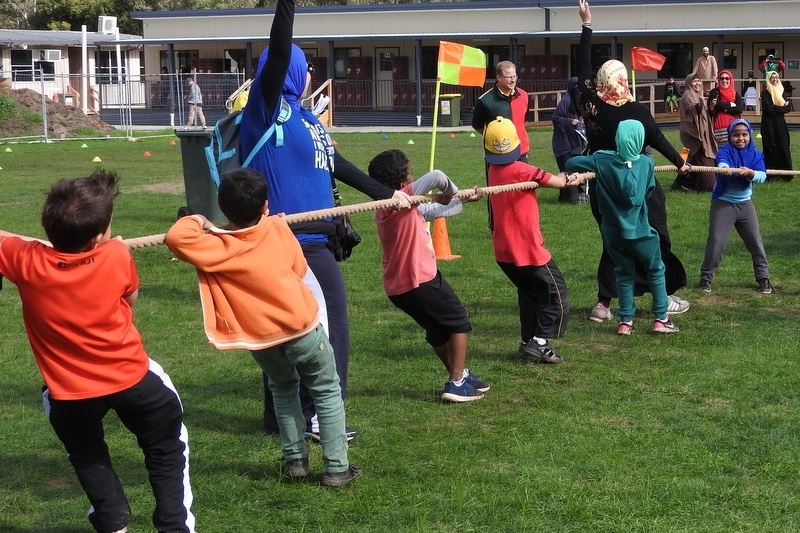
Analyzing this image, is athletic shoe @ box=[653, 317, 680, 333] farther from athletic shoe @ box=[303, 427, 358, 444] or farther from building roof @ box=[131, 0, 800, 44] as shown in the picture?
building roof @ box=[131, 0, 800, 44]

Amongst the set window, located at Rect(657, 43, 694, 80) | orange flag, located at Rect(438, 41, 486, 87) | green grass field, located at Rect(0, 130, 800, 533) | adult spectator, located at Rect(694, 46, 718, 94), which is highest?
window, located at Rect(657, 43, 694, 80)

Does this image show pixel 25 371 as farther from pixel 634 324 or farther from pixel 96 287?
pixel 634 324

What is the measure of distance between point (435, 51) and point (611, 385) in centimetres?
3935

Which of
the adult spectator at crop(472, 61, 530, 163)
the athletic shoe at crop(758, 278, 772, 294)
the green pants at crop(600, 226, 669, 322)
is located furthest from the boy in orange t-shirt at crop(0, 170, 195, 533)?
the adult spectator at crop(472, 61, 530, 163)

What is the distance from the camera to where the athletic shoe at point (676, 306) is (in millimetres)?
9086

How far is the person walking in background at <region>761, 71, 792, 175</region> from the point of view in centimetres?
1808

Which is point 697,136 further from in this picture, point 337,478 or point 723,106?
point 337,478

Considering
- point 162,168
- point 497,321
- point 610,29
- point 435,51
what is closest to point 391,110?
point 435,51

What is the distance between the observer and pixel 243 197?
4688 millimetres

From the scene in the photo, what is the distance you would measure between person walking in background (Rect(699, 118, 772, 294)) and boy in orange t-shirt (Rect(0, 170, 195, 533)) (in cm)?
675

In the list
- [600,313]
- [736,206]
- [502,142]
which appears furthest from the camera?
[736,206]

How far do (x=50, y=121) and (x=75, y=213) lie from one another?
31.3m

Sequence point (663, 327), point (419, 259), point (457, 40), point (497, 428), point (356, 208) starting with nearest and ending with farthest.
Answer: point (356, 208) → point (497, 428) → point (419, 259) → point (663, 327) → point (457, 40)

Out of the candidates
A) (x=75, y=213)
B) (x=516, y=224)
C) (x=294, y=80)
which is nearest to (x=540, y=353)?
(x=516, y=224)
